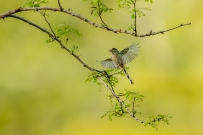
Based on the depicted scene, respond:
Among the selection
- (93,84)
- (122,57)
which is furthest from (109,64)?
(93,84)

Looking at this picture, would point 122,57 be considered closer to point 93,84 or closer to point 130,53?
point 130,53

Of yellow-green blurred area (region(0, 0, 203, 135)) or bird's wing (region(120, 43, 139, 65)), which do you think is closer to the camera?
bird's wing (region(120, 43, 139, 65))

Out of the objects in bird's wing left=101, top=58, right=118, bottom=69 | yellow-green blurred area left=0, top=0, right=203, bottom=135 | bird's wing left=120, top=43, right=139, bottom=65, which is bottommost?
bird's wing left=101, top=58, right=118, bottom=69

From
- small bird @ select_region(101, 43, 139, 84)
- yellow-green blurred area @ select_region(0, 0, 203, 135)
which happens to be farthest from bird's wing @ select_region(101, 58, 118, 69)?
yellow-green blurred area @ select_region(0, 0, 203, 135)

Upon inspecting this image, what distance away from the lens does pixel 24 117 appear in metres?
8.73

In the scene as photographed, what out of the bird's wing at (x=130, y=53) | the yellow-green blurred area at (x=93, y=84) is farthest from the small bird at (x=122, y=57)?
the yellow-green blurred area at (x=93, y=84)

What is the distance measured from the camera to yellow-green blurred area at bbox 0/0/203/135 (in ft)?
27.2

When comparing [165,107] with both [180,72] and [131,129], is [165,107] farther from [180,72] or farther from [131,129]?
[180,72]

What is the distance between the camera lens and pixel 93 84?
33.1 ft

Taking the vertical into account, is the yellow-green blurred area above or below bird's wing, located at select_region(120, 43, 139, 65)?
above

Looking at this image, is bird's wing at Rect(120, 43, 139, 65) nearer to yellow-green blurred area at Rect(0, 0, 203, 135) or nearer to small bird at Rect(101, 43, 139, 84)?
small bird at Rect(101, 43, 139, 84)

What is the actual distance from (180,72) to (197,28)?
1541mm

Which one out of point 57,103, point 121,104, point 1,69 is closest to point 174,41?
point 57,103

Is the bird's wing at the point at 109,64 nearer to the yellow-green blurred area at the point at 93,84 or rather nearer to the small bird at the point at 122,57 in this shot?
the small bird at the point at 122,57
